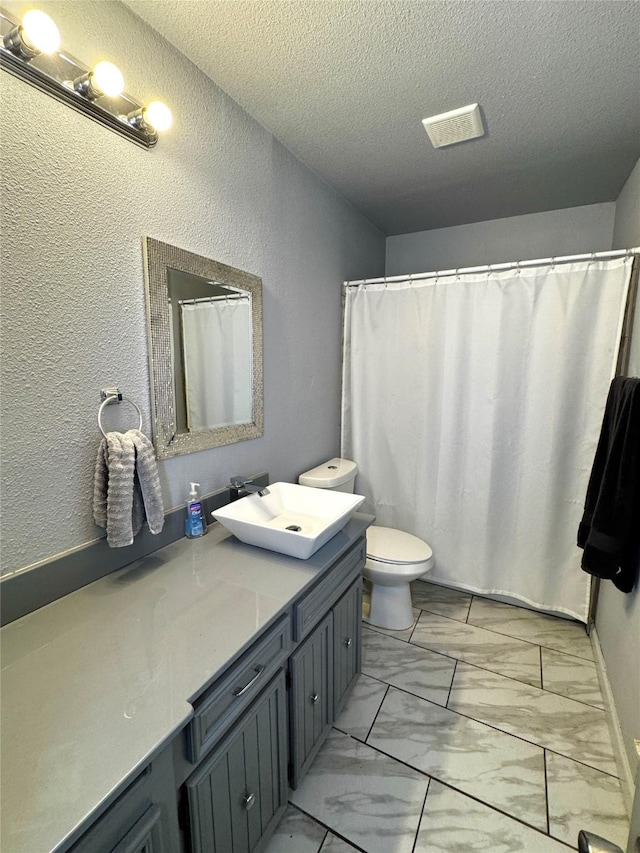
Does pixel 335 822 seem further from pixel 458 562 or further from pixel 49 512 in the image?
pixel 458 562

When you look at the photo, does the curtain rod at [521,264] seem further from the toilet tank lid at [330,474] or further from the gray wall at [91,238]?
the toilet tank lid at [330,474]

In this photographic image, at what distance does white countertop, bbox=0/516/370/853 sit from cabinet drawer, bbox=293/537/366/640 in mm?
77

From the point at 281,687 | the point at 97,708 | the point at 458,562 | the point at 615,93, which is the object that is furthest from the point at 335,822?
the point at 615,93

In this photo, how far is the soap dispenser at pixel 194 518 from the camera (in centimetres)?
134

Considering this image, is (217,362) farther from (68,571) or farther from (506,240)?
(506,240)

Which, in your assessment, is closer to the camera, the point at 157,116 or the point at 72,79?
the point at 72,79

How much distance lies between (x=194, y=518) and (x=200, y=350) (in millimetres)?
611

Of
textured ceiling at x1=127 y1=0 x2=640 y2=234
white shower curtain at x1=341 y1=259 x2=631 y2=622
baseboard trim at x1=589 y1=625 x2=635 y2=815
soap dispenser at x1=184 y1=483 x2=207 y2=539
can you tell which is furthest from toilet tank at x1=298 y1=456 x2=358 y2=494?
textured ceiling at x1=127 y1=0 x2=640 y2=234

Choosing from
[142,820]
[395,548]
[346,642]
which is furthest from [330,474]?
[142,820]

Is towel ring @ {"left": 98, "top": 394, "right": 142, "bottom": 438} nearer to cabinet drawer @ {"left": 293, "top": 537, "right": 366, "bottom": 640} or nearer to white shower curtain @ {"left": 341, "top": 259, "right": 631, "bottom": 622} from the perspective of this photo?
cabinet drawer @ {"left": 293, "top": 537, "right": 366, "bottom": 640}

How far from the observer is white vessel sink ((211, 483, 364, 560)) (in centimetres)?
118

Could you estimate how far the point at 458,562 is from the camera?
2295mm

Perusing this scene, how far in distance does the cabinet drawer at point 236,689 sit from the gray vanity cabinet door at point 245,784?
5 centimetres

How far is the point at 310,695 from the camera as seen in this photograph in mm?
1229
